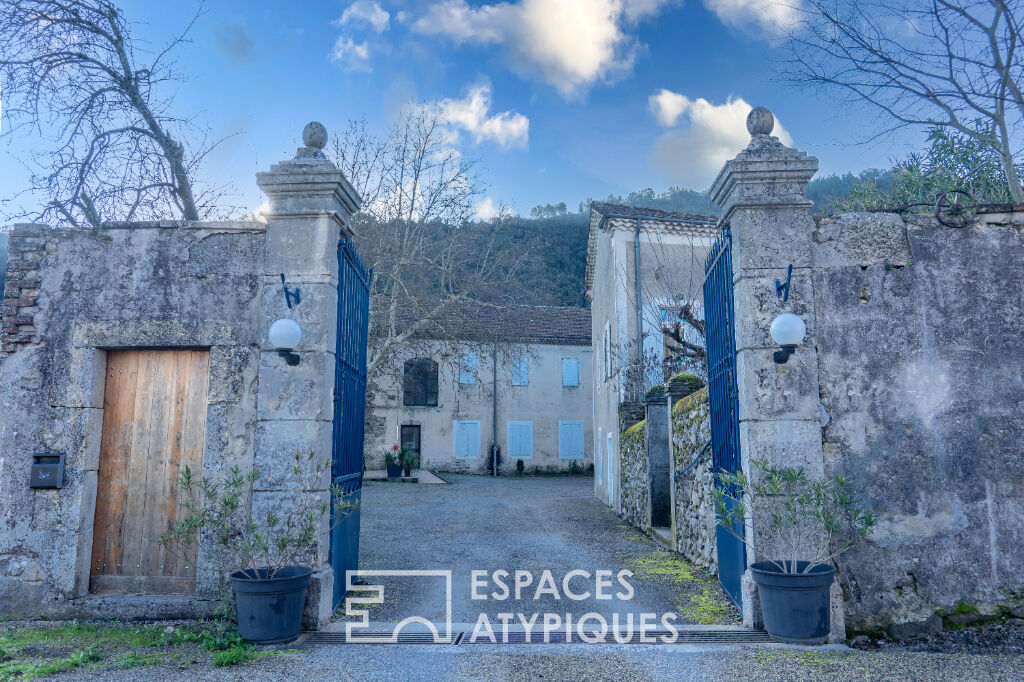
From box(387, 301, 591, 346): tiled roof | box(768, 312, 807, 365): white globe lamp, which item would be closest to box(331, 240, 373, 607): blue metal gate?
box(768, 312, 807, 365): white globe lamp

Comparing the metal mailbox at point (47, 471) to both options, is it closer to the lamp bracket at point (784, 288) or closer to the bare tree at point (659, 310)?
the lamp bracket at point (784, 288)

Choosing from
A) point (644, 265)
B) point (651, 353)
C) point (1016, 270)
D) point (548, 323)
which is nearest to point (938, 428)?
point (1016, 270)

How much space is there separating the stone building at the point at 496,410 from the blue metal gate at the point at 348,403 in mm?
16897

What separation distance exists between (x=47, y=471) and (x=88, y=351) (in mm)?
901

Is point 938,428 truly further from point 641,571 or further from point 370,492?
point 370,492

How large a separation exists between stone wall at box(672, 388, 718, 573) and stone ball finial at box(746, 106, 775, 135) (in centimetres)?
248

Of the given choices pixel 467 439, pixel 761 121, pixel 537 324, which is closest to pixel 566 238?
pixel 537 324

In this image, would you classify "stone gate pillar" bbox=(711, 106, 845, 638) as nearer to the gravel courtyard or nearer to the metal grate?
the metal grate

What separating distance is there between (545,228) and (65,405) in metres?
39.4

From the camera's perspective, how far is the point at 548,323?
25375 mm

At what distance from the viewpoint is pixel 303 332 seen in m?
4.49

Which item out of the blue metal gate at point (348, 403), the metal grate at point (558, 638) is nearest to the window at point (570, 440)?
the blue metal gate at point (348, 403)

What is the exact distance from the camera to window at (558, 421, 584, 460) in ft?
78.4

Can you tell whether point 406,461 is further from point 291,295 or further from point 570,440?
point 291,295
